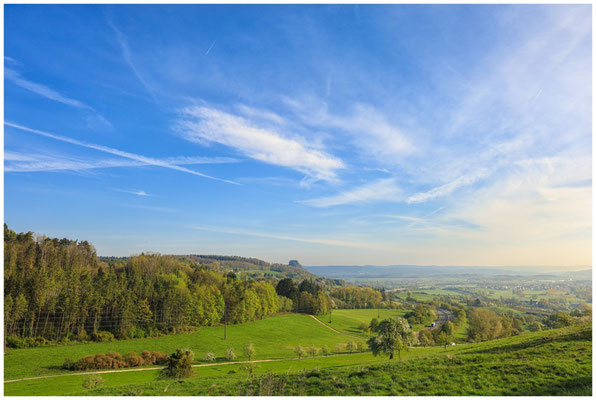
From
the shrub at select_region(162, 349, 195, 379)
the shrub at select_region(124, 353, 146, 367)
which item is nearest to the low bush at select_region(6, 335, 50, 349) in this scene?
the shrub at select_region(124, 353, 146, 367)

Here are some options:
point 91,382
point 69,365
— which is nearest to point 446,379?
point 91,382

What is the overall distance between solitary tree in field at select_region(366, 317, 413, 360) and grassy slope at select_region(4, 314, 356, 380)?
67.7ft

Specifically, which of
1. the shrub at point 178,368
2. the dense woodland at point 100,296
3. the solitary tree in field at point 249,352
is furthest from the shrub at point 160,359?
the shrub at point 178,368

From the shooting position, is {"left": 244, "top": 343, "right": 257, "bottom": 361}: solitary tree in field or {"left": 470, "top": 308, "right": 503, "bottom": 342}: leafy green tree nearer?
{"left": 244, "top": 343, "right": 257, "bottom": 361}: solitary tree in field

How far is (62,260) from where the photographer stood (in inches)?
2473

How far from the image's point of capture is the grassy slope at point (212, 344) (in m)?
34.3

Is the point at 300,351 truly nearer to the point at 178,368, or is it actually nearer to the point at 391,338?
the point at 391,338

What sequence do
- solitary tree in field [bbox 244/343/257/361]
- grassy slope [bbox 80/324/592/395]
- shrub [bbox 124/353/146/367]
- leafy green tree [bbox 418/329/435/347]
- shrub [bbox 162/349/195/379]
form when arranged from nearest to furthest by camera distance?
grassy slope [bbox 80/324/592/395] → shrub [bbox 162/349/195/379] → shrub [bbox 124/353/146/367] → solitary tree in field [bbox 244/343/257/361] → leafy green tree [bbox 418/329/435/347]

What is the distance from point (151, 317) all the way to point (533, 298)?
11358 centimetres

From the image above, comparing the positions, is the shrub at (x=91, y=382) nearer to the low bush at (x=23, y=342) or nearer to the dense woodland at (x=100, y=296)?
the low bush at (x=23, y=342)

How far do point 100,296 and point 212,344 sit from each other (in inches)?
838

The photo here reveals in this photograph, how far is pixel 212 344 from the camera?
5097 centimetres

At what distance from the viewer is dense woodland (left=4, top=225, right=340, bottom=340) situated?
4675 centimetres

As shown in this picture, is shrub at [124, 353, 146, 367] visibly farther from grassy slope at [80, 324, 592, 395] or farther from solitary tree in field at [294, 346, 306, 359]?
grassy slope at [80, 324, 592, 395]
